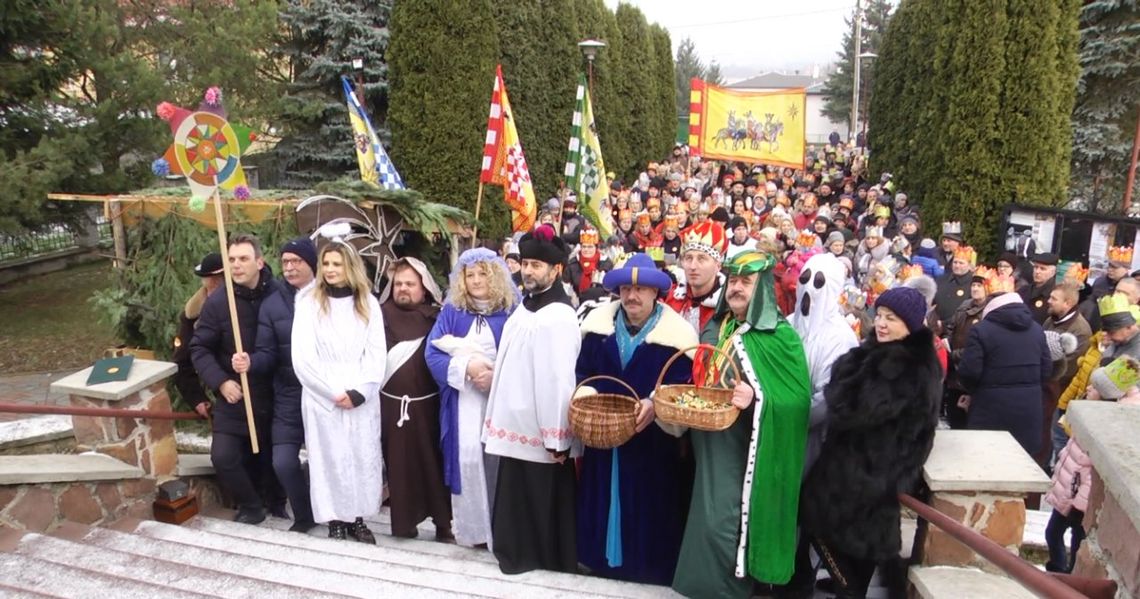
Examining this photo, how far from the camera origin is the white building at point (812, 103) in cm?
6738

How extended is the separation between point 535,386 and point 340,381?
1.15 meters

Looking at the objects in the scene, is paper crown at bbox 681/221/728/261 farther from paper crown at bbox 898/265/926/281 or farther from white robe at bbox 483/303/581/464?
paper crown at bbox 898/265/926/281

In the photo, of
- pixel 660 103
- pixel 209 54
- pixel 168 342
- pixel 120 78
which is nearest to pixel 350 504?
pixel 168 342

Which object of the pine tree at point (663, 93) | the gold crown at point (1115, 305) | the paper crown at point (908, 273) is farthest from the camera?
the pine tree at point (663, 93)

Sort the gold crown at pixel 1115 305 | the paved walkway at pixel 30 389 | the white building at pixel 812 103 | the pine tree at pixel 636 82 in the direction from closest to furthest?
the gold crown at pixel 1115 305
the paved walkway at pixel 30 389
the pine tree at pixel 636 82
the white building at pixel 812 103

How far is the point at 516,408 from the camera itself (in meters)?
3.97

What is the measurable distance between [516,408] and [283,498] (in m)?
2.03

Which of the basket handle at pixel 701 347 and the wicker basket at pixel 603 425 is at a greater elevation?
the basket handle at pixel 701 347

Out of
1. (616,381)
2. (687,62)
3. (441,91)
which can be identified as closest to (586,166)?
(441,91)

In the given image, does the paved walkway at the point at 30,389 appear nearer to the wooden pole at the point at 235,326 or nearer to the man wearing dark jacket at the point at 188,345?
the man wearing dark jacket at the point at 188,345

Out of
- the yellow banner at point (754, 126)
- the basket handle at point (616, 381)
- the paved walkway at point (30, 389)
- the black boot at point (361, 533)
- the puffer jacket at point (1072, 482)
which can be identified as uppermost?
the yellow banner at point (754, 126)

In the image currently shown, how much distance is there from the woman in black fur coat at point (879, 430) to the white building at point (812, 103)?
45.3 metres

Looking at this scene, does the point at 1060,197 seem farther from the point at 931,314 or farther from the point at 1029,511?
the point at 1029,511

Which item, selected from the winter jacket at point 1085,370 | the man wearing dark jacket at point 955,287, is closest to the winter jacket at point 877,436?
the winter jacket at point 1085,370
